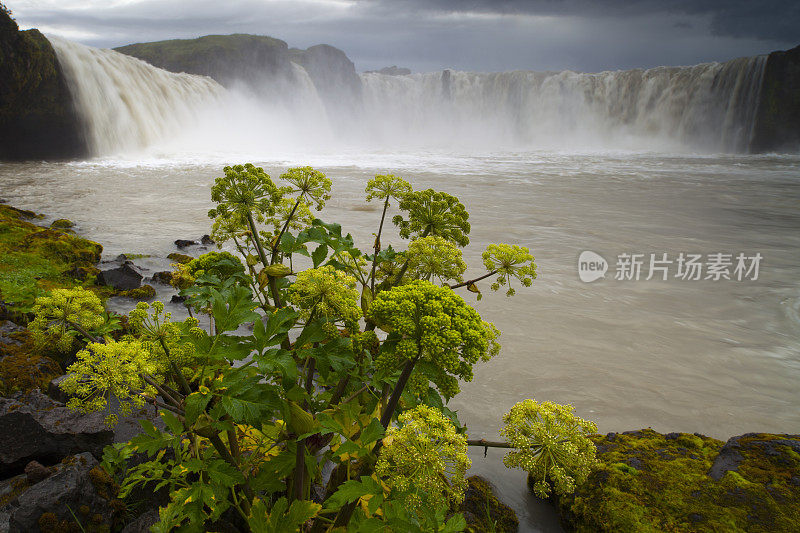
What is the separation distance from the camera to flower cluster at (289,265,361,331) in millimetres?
1704

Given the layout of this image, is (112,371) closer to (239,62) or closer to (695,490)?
(695,490)

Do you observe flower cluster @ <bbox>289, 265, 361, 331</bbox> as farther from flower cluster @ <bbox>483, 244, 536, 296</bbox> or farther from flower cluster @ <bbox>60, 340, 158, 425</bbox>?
flower cluster @ <bbox>483, 244, 536, 296</bbox>

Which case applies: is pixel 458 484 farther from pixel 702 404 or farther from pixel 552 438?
pixel 702 404

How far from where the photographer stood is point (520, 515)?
286cm

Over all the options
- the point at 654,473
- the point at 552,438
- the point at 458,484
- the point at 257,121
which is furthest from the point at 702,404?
the point at 257,121

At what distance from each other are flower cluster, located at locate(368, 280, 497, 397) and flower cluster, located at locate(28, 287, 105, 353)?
3.89 feet

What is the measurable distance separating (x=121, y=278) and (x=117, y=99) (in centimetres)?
3075

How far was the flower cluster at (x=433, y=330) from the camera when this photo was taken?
4.76 ft

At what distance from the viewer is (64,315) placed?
1819mm

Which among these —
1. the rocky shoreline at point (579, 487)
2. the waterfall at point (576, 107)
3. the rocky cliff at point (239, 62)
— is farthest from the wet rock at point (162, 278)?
the rocky cliff at point (239, 62)

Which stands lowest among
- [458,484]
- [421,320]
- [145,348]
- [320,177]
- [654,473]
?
[654,473]

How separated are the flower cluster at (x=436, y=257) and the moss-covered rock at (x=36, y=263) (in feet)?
14.4

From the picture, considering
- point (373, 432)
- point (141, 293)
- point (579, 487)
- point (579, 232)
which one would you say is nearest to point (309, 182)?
point (373, 432)

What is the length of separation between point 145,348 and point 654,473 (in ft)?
9.18
